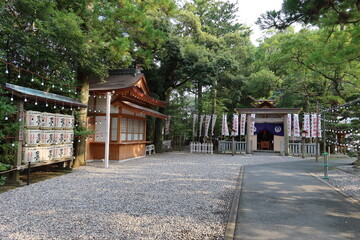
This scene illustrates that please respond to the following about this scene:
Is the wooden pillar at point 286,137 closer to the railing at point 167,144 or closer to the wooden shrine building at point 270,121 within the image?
the wooden shrine building at point 270,121

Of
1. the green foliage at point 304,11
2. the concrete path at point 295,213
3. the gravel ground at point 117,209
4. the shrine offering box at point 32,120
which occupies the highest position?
the green foliage at point 304,11

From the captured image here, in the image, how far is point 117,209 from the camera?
4504 millimetres

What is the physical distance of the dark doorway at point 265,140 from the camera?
2077 cm

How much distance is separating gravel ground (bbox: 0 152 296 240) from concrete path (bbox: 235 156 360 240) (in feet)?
1.43

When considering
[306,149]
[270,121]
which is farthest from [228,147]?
[306,149]

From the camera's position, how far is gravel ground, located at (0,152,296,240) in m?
3.47

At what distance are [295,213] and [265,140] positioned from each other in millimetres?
17861

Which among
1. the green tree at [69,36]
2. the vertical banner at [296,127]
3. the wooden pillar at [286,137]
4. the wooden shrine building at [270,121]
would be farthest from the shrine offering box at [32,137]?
the vertical banner at [296,127]

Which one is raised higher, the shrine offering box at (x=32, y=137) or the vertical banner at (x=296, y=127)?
the vertical banner at (x=296, y=127)

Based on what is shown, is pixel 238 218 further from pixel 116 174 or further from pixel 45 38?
pixel 45 38

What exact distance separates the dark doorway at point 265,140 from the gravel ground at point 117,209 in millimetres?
14699

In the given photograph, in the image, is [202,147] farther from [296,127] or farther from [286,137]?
[296,127]

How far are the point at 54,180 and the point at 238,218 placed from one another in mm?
5755

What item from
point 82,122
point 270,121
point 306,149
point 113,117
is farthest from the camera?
point 270,121
